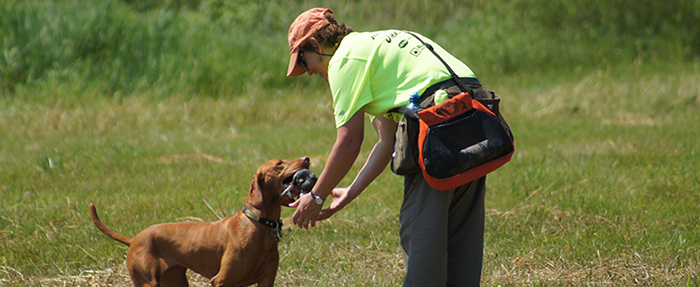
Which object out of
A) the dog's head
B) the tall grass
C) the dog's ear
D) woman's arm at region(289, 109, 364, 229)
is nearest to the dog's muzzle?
the dog's head

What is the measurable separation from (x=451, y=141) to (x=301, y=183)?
928mm

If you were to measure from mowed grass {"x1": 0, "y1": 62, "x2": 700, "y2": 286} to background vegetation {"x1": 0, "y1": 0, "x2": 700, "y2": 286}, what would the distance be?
0.08 ft

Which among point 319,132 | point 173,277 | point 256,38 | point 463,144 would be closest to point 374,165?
point 463,144

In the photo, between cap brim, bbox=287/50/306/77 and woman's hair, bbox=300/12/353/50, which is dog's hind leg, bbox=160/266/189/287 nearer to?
cap brim, bbox=287/50/306/77

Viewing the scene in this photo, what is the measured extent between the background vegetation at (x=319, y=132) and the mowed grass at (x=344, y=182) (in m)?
0.03

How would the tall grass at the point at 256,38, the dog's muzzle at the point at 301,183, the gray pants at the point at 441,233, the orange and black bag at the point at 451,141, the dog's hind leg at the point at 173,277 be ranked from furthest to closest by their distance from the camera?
the tall grass at the point at 256,38
the dog's hind leg at the point at 173,277
the dog's muzzle at the point at 301,183
the gray pants at the point at 441,233
the orange and black bag at the point at 451,141

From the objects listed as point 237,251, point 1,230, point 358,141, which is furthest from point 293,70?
point 1,230

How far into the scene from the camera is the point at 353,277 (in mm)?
4230

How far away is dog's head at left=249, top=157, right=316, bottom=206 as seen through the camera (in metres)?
3.46

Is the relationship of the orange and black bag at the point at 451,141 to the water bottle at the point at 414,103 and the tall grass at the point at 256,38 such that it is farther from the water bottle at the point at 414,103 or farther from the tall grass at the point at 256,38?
the tall grass at the point at 256,38

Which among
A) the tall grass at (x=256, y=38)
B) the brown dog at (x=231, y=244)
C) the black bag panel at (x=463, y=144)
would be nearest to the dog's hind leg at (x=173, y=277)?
the brown dog at (x=231, y=244)

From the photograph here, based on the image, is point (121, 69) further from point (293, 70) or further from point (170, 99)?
point (293, 70)

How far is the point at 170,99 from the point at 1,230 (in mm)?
6448

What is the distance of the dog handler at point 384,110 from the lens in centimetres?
291
